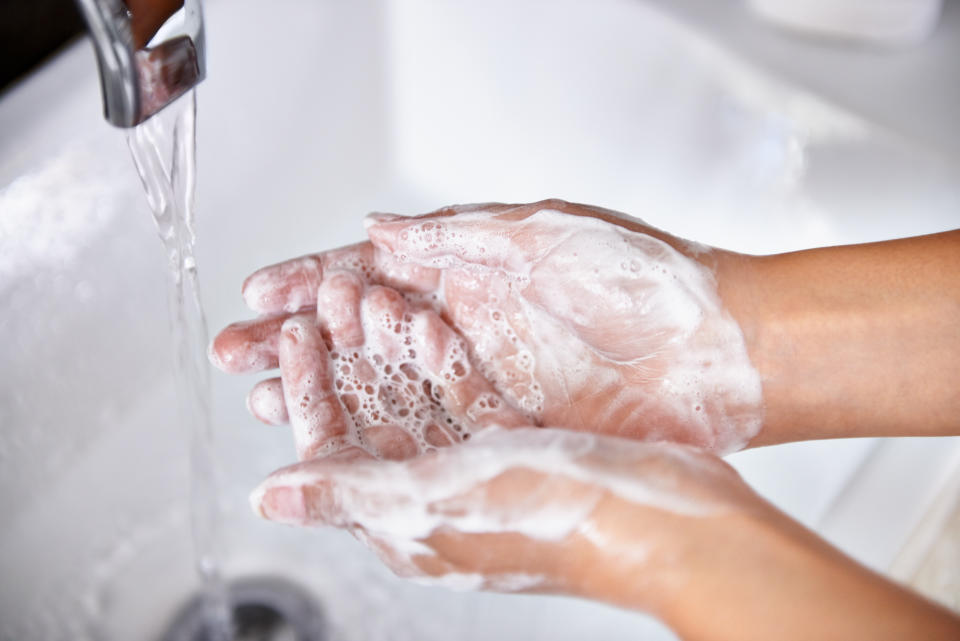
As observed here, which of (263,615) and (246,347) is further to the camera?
(263,615)

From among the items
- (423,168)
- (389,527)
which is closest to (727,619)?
(389,527)

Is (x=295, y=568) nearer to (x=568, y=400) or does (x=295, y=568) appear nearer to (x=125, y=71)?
(x=568, y=400)

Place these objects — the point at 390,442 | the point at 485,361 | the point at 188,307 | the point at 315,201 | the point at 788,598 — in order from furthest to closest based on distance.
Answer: the point at 315,201 < the point at 188,307 < the point at 485,361 < the point at 390,442 < the point at 788,598

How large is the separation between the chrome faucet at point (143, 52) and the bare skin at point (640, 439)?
0.71 feet

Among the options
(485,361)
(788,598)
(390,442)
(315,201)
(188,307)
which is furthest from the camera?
(315,201)

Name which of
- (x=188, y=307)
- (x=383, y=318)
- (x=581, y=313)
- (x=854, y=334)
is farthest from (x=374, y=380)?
(x=854, y=334)

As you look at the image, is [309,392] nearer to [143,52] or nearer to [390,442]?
[390,442]

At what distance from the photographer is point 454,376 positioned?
738mm

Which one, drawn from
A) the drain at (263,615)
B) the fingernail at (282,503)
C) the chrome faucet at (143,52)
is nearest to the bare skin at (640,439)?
the fingernail at (282,503)

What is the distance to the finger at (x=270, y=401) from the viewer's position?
70 centimetres

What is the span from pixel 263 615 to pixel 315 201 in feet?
1.75

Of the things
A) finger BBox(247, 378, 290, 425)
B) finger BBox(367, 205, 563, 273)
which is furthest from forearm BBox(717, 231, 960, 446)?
finger BBox(247, 378, 290, 425)

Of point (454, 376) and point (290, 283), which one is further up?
point (290, 283)

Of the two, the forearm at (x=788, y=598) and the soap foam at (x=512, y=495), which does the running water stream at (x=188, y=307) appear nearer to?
the soap foam at (x=512, y=495)
